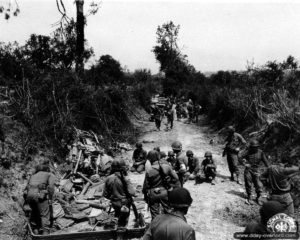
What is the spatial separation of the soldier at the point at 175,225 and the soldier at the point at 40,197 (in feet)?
11.5

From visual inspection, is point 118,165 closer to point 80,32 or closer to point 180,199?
point 180,199

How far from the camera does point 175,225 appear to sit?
2.83 metres

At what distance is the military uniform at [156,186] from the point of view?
5.24 meters

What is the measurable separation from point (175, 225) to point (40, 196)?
3.72m

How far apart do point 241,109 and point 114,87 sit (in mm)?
6801

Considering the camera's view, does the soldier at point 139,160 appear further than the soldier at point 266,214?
Yes

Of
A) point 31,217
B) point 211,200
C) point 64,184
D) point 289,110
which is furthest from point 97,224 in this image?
point 289,110

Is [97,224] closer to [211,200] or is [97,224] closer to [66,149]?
[211,200]

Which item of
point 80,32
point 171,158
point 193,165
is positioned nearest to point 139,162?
point 193,165

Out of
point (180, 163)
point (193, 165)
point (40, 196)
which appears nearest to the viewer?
point (40, 196)

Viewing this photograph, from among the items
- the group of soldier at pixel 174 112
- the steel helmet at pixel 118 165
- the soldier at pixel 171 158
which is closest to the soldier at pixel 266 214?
the steel helmet at pixel 118 165

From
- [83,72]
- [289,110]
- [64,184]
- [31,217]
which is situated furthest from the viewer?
[83,72]

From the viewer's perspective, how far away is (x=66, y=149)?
10.8 meters

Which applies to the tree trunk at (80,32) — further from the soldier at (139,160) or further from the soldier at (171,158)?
the soldier at (171,158)
